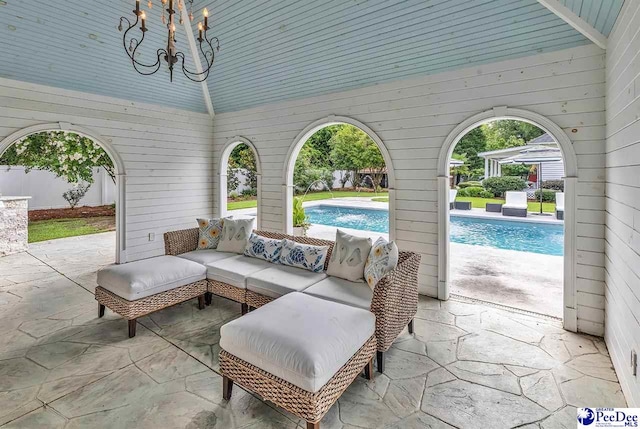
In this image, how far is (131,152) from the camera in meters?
5.57

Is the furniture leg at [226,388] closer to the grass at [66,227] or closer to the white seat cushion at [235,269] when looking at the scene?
the white seat cushion at [235,269]

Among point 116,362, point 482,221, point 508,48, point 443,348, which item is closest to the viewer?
point 116,362

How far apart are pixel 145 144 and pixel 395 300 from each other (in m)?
5.23

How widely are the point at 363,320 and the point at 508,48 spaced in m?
3.28

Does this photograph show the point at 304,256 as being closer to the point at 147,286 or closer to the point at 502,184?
the point at 147,286

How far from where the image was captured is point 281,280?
3.28 metres

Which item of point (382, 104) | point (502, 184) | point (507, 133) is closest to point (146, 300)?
point (382, 104)

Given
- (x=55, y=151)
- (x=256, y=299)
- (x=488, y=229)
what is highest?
(x=55, y=151)

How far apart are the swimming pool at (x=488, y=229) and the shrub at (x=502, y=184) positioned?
15.3 feet

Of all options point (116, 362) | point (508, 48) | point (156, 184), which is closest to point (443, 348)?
point (116, 362)

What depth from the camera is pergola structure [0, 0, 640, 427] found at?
2.68 metres

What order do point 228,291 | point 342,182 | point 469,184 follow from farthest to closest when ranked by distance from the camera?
point 342,182 < point 469,184 < point 228,291

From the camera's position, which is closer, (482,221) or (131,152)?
(131,152)

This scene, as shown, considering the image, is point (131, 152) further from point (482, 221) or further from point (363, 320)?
point (482, 221)
